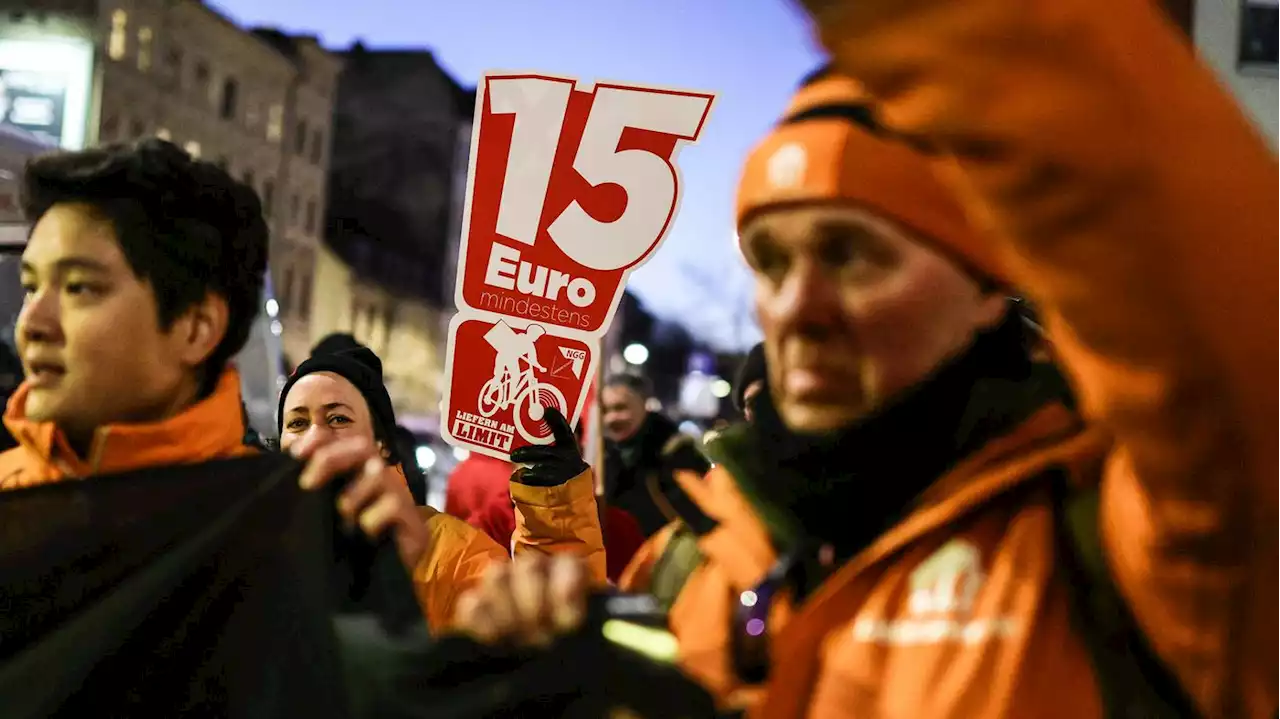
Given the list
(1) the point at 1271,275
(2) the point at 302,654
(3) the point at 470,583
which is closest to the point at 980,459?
(1) the point at 1271,275

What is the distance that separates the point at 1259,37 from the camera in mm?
14750

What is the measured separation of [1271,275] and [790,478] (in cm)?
64

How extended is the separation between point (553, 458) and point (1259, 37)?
14585 mm

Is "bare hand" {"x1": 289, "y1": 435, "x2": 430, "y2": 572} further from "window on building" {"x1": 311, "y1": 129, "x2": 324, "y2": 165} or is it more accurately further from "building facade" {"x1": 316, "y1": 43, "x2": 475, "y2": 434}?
"building facade" {"x1": 316, "y1": 43, "x2": 475, "y2": 434}

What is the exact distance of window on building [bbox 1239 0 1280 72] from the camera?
1470 centimetres

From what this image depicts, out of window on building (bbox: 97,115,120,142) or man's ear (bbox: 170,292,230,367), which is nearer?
man's ear (bbox: 170,292,230,367)

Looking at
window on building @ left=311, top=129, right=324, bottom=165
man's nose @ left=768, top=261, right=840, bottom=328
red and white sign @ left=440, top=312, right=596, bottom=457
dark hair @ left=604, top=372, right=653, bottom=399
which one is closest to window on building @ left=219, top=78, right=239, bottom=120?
window on building @ left=311, top=129, right=324, bottom=165

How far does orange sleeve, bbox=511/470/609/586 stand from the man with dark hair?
1.09 metres

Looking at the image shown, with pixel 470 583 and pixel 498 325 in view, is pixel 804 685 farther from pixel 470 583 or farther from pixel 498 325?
pixel 498 325

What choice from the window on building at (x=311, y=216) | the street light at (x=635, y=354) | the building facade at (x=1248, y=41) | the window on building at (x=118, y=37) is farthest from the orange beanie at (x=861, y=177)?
the window on building at (x=311, y=216)

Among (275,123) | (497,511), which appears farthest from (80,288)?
(275,123)

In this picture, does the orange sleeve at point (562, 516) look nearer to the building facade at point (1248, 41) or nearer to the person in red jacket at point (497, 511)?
the person in red jacket at point (497, 511)

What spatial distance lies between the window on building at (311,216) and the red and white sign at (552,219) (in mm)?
42900

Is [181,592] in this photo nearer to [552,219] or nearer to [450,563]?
[450,563]
